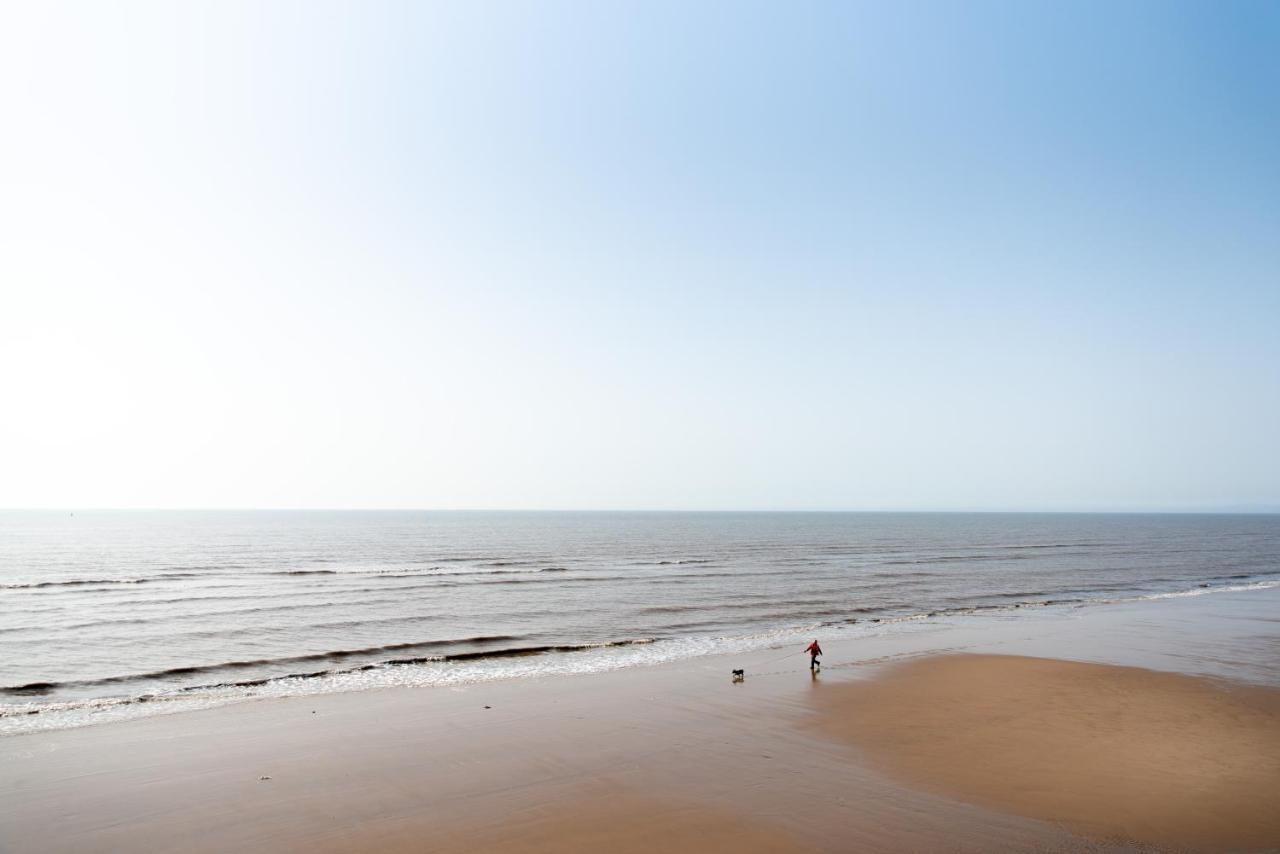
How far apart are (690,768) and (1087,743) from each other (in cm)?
964

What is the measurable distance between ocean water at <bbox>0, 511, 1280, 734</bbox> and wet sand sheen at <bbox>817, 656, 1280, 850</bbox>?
9.77 m

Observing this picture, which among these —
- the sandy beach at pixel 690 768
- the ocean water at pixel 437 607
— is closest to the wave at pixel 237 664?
the ocean water at pixel 437 607

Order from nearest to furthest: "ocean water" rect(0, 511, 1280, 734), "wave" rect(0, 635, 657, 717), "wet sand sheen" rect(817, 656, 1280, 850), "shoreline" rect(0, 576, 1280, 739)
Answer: "wet sand sheen" rect(817, 656, 1280, 850) < "shoreline" rect(0, 576, 1280, 739) < "wave" rect(0, 635, 657, 717) < "ocean water" rect(0, 511, 1280, 734)

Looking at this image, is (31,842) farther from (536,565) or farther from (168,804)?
(536,565)

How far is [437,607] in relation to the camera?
39.7 meters

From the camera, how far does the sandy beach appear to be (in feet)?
38.8

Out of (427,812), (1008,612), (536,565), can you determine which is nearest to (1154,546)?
(1008,612)

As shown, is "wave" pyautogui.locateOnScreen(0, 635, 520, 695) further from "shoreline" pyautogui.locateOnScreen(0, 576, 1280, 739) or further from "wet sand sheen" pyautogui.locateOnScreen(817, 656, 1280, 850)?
"wet sand sheen" pyautogui.locateOnScreen(817, 656, 1280, 850)

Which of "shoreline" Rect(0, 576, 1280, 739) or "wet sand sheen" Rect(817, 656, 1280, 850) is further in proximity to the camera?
"shoreline" Rect(0, 576, 1280, 739)

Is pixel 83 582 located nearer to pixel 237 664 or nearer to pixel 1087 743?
pixel 237 664

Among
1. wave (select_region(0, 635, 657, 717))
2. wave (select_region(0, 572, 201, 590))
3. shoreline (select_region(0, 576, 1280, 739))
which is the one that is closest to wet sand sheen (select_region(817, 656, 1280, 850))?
shoreline (select_region(0, 576, 1280, 739))

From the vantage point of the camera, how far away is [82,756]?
16.0 meters

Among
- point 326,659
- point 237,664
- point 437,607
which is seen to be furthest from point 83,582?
point 326,659

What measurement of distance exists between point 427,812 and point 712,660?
15632 mm
